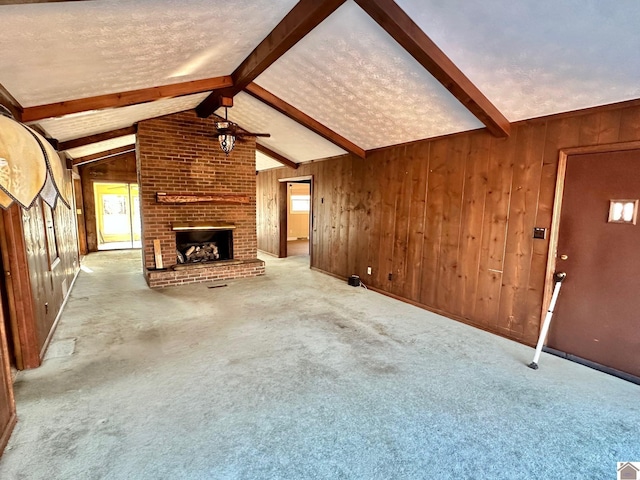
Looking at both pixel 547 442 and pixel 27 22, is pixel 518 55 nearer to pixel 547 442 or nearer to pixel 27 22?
pixel 547 442

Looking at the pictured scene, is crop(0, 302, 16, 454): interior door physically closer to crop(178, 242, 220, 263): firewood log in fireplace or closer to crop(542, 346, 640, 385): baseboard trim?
crop(178, 242, 220, 263): firewood log in fireplace

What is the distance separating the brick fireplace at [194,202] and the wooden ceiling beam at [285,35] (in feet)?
6.23

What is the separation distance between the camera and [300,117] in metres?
4.73

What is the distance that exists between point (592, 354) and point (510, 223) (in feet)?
4.57

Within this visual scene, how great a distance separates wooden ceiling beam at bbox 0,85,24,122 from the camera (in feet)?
7.77

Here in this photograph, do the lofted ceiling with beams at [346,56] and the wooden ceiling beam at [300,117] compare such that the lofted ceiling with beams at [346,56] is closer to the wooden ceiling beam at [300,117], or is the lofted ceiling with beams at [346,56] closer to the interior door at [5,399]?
the wooden ceiling beam at [300,117]

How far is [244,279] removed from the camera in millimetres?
5859

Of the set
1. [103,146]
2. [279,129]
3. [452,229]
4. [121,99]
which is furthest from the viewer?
[103,146]

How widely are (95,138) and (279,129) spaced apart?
10.2 feet

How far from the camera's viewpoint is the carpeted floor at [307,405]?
1734mm

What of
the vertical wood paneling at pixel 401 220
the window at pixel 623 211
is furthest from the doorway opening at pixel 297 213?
the window at pixel 623 211

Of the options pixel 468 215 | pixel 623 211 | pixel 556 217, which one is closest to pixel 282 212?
pixel 468 215

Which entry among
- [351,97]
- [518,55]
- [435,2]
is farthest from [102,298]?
[518,55]

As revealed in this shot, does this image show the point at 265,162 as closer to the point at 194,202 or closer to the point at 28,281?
the point at 194,202
